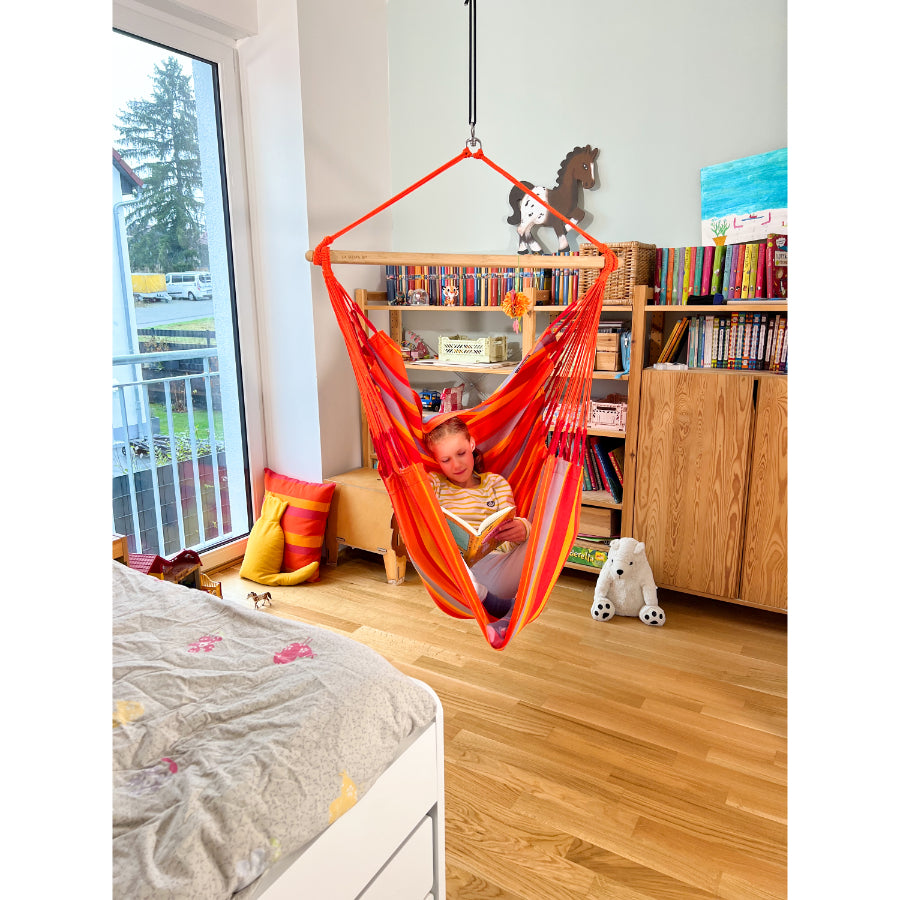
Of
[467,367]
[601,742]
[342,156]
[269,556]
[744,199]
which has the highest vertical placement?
[342,156]

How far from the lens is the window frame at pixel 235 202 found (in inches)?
106

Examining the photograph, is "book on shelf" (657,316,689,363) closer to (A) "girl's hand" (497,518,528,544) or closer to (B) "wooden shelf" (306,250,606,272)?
(B) "wooden shelf" (306,250,606,272)

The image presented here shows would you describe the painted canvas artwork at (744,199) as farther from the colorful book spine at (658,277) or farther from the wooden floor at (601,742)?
the wooden floor at (601,742)

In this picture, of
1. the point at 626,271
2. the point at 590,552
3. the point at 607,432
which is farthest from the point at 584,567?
the point at 626,271

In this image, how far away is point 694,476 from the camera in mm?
2596

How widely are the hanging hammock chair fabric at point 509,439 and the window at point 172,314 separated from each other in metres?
1.05

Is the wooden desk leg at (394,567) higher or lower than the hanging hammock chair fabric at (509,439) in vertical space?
lower

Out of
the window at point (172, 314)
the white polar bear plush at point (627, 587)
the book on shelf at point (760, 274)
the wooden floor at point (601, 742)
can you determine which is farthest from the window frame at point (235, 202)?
the book on shelf at point (760, 274)

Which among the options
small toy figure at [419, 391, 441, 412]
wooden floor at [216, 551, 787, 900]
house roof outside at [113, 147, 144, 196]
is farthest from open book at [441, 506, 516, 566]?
house roof outside at [113, 147, 144, 196]

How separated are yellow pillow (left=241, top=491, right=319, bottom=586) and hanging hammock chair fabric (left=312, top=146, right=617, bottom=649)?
3.47ft

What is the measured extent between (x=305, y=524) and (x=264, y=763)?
2086 mm

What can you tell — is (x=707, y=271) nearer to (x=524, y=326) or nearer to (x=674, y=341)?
(x=674, y=341)

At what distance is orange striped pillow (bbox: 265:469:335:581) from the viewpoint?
10.2 feet

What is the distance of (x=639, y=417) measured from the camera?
106 inches
